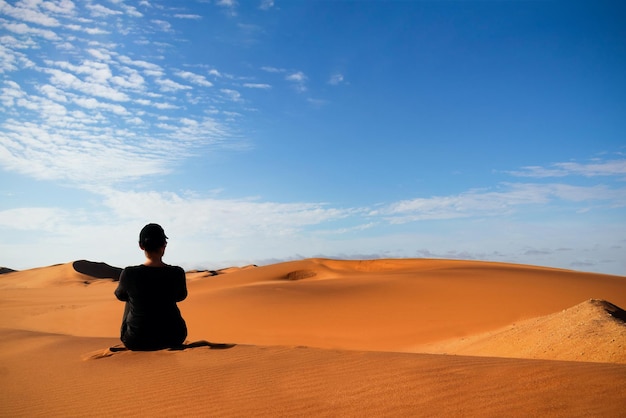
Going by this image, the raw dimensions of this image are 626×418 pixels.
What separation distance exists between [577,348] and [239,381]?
4.52 metres

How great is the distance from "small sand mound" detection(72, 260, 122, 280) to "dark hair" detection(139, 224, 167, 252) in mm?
35316

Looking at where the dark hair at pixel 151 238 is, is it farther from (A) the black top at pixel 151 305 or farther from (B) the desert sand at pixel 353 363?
(B) the desert sand at pixel 353 363

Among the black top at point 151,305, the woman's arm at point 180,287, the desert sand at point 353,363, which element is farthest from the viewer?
the woman's arm at point 180,287

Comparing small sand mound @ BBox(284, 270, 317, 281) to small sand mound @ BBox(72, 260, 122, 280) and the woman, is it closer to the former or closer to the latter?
the woman

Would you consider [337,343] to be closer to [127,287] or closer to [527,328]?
[527,328]

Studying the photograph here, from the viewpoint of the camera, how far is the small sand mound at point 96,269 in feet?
125

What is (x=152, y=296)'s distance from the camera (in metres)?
5.20

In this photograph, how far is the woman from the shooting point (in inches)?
204

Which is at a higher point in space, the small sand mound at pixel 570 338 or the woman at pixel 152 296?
the woman at pixel 152 296

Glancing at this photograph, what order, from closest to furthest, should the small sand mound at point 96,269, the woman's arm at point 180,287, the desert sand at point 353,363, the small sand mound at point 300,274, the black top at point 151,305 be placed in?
the desert sand at point 353,363, the black top at point 151,305, the woman's arm at point 180,287, the small sand mound at point 300,274, the small sand mound at point 96,269

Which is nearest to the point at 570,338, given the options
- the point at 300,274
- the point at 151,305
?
the point at 151,305

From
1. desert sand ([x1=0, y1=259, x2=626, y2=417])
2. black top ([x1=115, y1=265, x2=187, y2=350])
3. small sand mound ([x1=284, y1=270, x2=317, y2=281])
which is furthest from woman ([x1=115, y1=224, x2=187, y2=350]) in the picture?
small sand mound ([x1=284, y1=270, x2=317, y2=281])

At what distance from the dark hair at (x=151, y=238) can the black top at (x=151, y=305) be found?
0.23 m

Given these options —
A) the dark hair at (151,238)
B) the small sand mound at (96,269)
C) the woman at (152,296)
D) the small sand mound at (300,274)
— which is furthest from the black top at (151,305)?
the small sand mound at (96,269)
